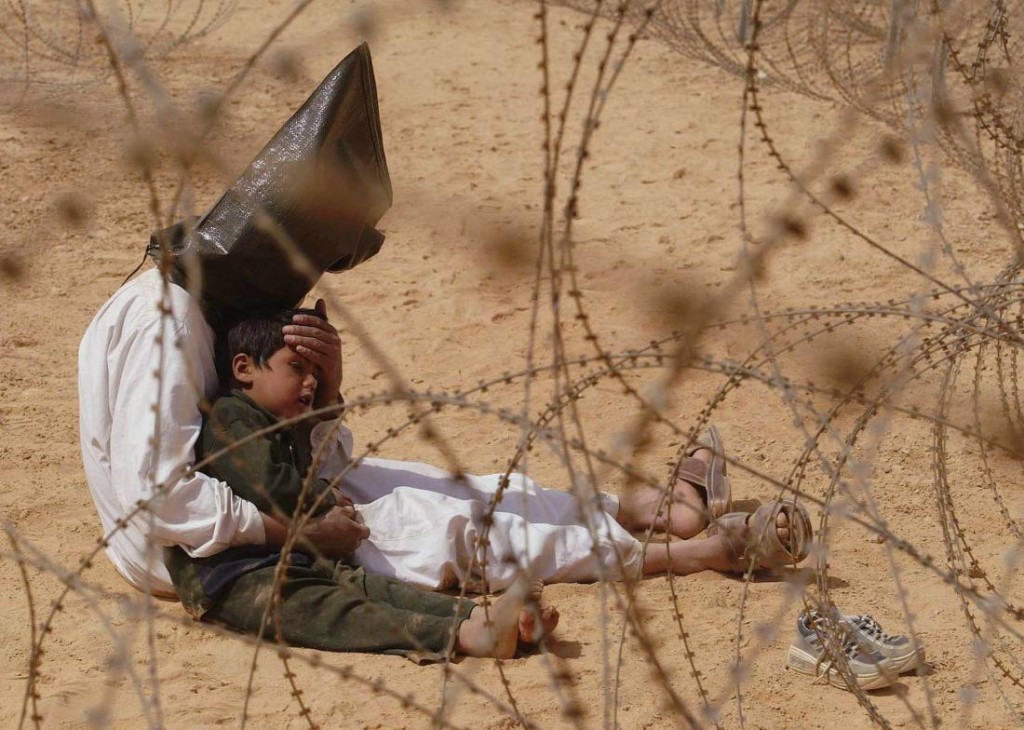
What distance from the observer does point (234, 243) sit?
12.7 ft

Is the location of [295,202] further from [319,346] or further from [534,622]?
[534,622]

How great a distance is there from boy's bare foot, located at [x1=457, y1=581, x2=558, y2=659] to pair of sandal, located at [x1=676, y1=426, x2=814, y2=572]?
1.66ft

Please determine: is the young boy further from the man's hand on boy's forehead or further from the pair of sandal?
the pair of sandal

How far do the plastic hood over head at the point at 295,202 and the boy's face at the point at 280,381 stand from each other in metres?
0.22

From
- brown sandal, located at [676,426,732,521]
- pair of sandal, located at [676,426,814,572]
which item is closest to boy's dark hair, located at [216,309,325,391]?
pair of sandal, located at [676,426,814,572]

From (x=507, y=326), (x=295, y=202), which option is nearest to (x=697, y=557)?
(x=295, y=202)

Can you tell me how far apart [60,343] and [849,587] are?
3374mm

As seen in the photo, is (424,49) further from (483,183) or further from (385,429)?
(385,429)

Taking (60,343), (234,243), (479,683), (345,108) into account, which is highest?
(345,108)

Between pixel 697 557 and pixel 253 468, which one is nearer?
pixel 253 468

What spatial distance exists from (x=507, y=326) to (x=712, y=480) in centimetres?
174

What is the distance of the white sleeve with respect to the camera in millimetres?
3627

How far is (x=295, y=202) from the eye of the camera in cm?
393

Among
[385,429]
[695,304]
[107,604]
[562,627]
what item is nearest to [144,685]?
[107,604]
